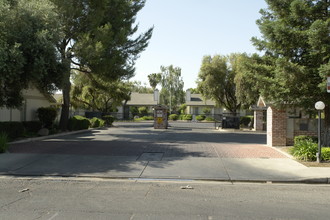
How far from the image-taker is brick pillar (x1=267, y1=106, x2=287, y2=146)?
15.8 meters

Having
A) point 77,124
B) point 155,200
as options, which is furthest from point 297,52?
point 77,124

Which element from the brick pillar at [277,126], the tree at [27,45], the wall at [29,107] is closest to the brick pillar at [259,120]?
the brick pillar at [277,126]

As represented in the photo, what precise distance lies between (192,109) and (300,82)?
5389 cm

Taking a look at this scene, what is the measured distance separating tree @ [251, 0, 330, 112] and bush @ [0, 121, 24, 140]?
13.4 meters

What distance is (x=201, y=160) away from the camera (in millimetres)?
11977

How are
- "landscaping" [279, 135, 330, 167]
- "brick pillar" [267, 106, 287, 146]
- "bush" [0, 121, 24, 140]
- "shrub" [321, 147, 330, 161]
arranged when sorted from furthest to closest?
"bush" [0, 121, 24, 140] → "brick pillar" [267, 106, 287, 146] → "shrub" [321, 147, 330, 161] → "landscaping" [279, 135, 330, 167]

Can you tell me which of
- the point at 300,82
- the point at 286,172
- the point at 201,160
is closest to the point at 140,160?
the point at 201,160

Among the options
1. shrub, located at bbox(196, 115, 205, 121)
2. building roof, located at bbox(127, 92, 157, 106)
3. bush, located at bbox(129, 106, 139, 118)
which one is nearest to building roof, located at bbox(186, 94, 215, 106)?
shrub, located at bbox(196, 115, 205, 121)

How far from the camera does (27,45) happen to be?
14.1 m

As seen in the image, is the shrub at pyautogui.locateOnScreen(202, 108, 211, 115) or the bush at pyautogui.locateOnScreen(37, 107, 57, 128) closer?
the bush at pyautogui.locateOnScreen(37, 107, 57, 128)

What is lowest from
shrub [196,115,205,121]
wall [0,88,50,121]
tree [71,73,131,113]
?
shrub [196,115,205,121]

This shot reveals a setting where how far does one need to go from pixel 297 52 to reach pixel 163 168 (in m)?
7.73

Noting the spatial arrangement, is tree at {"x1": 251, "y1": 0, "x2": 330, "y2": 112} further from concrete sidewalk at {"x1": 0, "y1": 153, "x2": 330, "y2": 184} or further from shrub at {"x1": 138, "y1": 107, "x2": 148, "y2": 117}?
shrub at {"x1": 138, "y1": 107, "x2": 148, "y2": 117}

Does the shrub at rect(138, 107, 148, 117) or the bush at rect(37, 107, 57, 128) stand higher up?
the shrub at rect(138, 107, 148, 117)
